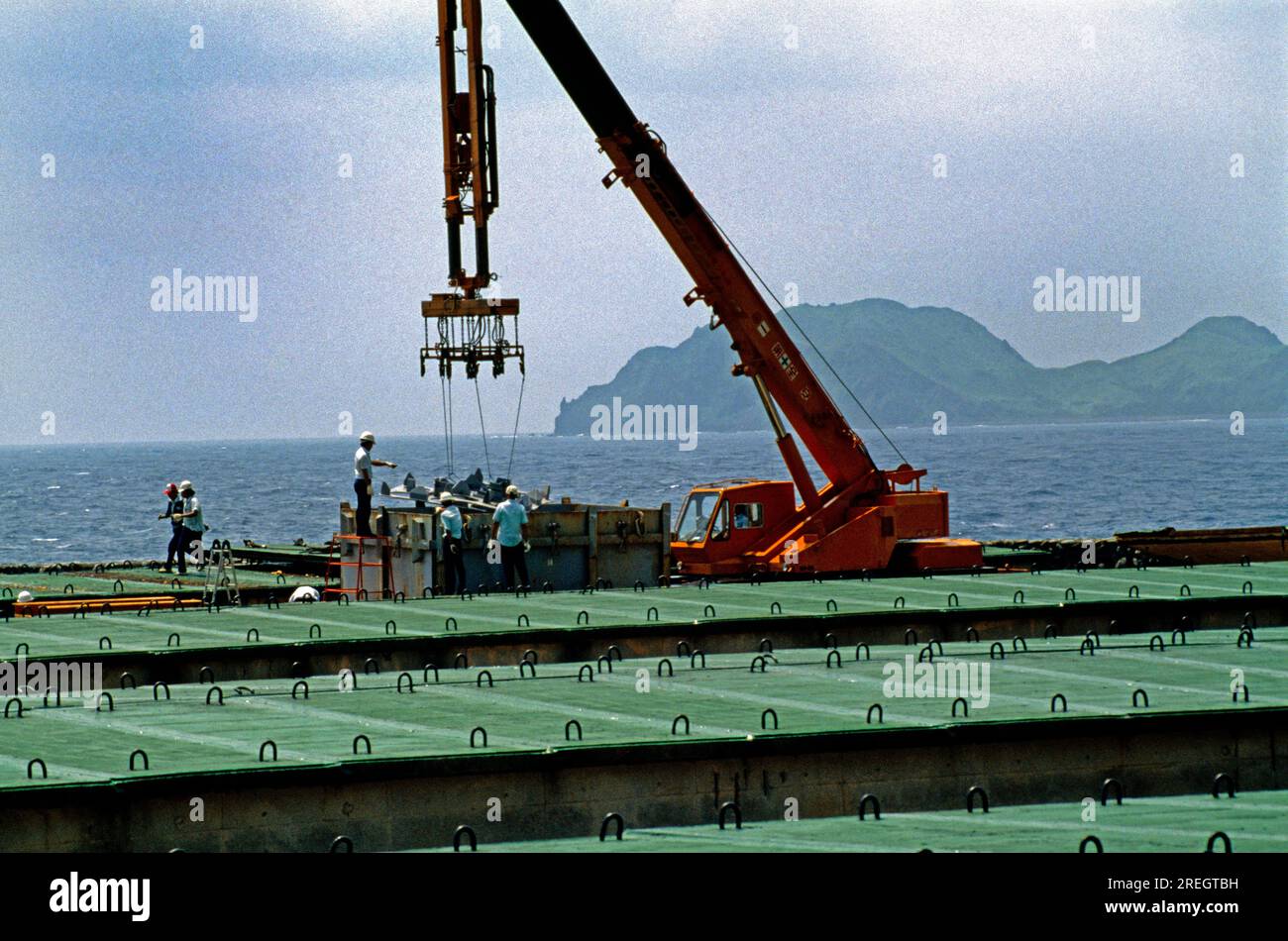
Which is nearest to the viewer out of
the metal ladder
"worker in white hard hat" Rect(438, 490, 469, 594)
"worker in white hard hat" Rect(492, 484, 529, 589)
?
the metal ladder

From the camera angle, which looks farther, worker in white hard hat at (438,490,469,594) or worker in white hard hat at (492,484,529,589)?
worker in white hard hat at (438,490,469,594)

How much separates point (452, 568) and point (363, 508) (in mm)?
2299

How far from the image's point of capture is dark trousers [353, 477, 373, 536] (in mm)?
33719

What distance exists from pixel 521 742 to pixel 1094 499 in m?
120

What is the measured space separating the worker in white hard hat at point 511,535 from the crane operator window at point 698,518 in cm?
536

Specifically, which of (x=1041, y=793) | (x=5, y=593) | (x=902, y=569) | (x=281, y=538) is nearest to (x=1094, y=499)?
(x=281, y=538)

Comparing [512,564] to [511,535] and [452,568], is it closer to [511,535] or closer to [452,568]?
[511,535]

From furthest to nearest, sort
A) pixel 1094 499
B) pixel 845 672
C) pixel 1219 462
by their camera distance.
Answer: pixel 1219 462, pixel 1094 499, pixel 845 672

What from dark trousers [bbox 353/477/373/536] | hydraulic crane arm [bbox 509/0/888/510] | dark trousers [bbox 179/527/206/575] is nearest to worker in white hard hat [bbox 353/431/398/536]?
dark trousers [bbox 353/477/373/536]

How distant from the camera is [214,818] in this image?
51.6 ft

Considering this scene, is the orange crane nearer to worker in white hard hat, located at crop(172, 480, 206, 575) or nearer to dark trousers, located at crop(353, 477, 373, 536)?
dark trousers, located at crop(353, 477, 373, 536)

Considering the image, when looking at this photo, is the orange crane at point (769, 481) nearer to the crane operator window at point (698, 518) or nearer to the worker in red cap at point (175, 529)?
the crane operator window at point (698, 518)
